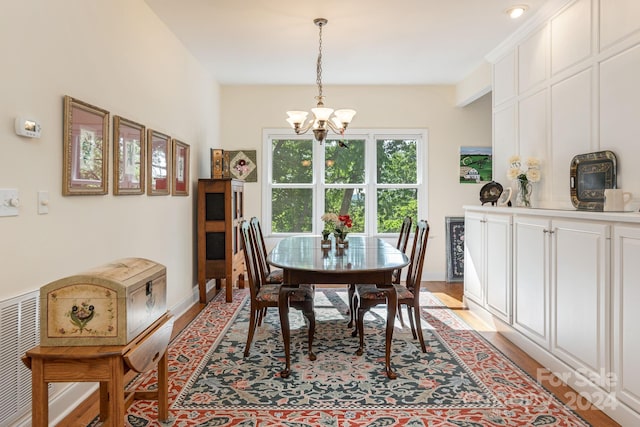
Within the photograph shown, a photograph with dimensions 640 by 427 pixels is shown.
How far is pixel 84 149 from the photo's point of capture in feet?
7.97

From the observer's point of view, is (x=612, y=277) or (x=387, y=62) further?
(x=387, y=62)

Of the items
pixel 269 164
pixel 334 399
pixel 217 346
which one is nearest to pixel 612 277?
pixel 334 399

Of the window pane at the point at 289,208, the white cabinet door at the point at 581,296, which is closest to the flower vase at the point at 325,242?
the white cabinet door at the point at 581,296

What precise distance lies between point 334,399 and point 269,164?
3.99 m

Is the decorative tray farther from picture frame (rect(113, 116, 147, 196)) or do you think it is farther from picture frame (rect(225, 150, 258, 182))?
picture frame (rect(225, 150, 258, 182))

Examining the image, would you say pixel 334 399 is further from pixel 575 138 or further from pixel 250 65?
pixel 250 65

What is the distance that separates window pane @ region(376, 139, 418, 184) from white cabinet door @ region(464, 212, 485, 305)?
5.83 feet

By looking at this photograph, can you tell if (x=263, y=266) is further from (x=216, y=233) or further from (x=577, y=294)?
(x=577, y=294)

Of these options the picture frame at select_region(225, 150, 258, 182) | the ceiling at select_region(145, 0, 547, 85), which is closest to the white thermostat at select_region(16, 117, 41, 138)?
the ceiling at select_region(145, 0, 547, 85)

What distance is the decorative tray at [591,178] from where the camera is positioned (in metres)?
2.58

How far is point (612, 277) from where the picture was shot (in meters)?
2.23

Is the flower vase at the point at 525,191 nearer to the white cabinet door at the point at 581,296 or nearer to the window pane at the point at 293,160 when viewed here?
the white cabinet door at the point at 581,296

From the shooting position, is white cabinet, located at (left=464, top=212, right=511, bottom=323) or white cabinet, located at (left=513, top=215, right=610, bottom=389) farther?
white cabinet, located at (left=464, top=212, right=511, bottom=323)

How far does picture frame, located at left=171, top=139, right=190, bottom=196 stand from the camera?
4035mm
